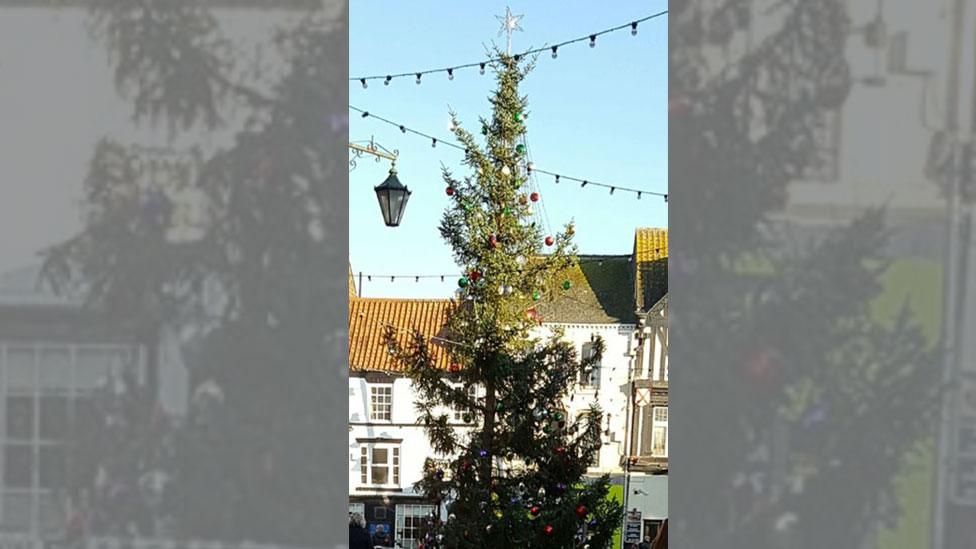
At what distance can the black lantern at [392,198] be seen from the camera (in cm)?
424

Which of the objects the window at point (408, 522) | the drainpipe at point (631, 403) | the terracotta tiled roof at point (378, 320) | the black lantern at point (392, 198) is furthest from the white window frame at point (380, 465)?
the black lantern at point (392, 198)

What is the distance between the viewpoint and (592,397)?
15.1m

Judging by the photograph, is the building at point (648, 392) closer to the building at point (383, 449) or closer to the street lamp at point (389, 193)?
the building at point (383, 449)

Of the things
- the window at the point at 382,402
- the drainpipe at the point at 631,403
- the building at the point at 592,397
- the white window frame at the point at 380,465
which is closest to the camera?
the drainpipe at the point at 631,403

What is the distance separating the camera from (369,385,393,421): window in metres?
15.5
